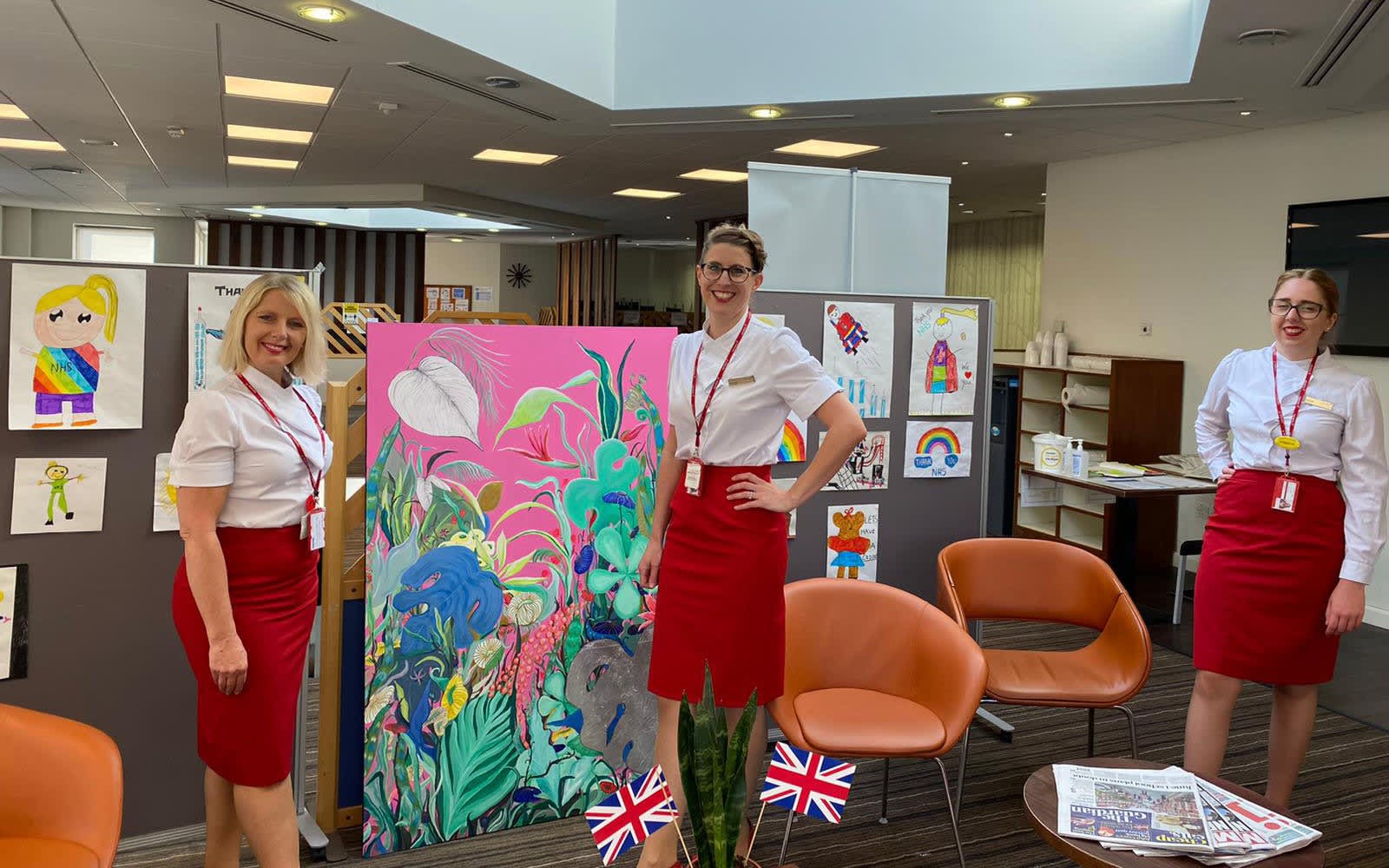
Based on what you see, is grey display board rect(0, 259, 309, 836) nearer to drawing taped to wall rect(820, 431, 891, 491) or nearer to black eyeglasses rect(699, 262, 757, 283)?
black eyeglasses rect(699, 262, 757, 283)

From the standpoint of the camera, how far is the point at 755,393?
111 inches

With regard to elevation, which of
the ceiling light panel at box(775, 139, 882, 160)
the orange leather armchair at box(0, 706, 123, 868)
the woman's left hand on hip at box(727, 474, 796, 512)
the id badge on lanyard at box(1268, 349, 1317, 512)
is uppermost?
the ceiling light panel at box(775, 139, 882, 160)

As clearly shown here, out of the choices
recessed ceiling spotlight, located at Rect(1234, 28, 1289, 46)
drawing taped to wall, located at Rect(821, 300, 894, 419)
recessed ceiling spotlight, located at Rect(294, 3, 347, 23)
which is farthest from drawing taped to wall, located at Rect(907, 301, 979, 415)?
recessed ceiling spotlight, located at Rect(294, 3, 347, 23)

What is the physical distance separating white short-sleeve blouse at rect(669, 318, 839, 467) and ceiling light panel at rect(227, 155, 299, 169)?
31.7 ft

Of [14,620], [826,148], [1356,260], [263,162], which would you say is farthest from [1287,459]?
[263,162]

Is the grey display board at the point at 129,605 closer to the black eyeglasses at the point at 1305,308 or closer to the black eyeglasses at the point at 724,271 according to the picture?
the black eyeglasses at the point at 724,271

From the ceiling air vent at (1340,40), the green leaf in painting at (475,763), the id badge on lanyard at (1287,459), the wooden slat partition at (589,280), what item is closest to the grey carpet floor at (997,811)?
the green leaf in painting at (475,763)

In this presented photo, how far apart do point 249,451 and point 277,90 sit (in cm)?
606

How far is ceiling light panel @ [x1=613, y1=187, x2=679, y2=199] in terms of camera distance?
12.6 meters

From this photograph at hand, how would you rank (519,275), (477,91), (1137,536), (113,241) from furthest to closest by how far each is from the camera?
(519,275)
(113,241)
(1137,536)
(477,91)

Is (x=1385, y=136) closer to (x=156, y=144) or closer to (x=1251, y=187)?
→ (x=1251, y=187)

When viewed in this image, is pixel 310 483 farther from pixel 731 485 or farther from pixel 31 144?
pixel 31 144

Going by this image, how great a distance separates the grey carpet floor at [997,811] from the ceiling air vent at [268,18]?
4067 mm

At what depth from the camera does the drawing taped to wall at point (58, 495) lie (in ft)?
9.70
